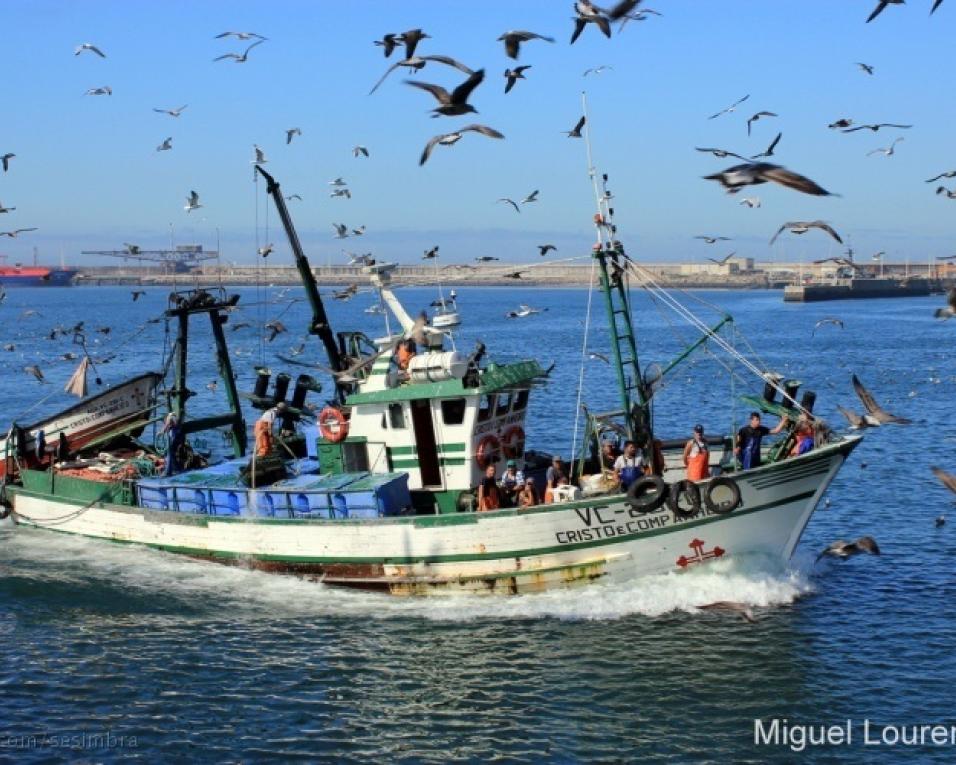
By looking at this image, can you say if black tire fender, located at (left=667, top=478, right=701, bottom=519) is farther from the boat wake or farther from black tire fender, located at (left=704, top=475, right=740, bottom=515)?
the boat wake

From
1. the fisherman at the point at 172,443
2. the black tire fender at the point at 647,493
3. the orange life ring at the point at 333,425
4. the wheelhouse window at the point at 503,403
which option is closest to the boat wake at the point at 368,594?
the black tire fender at the point at 647,493

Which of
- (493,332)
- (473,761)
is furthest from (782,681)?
(493,332)

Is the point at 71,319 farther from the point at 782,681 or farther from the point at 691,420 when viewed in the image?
the point at 782,681

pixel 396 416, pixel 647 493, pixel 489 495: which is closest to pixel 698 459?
pixel 647 493

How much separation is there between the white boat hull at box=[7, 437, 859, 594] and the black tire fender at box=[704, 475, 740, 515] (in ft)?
0.99

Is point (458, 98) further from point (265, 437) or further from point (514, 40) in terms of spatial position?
point (265, 437)

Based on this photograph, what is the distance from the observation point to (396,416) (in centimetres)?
2769

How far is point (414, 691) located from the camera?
21859 mm

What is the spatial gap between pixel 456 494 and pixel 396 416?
7.30 ft

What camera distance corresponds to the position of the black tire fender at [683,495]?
2478cm

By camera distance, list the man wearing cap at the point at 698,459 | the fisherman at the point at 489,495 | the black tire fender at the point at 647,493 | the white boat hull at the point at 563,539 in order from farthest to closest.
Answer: the fisherman at the point at 489,495, the man wearing cap at the point at 698,459, the white boat hull at the point at 563,539, the black tire fender at the point at 647,493

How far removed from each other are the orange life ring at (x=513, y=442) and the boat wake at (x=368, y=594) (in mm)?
3812

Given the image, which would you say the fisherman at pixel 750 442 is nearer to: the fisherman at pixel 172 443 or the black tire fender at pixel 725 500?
the black tire fender at pixel 725 500

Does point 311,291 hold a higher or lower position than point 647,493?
higher
